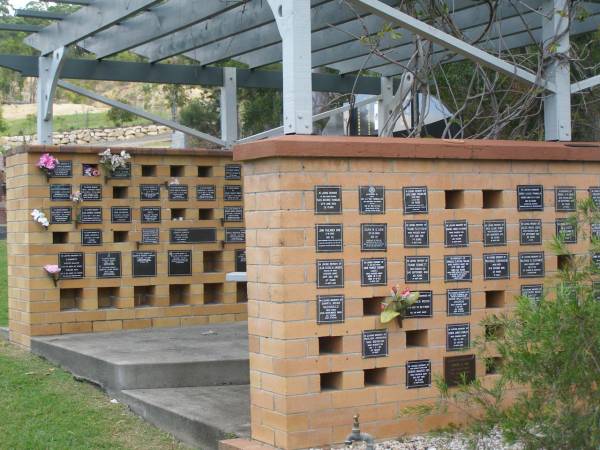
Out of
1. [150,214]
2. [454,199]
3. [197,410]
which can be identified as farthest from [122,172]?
[454,199]

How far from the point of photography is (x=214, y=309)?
10.8 meters

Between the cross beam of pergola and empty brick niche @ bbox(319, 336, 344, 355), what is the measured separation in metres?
1.31

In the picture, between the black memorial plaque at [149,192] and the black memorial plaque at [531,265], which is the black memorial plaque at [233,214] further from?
the black memorial plaque at [531,265]

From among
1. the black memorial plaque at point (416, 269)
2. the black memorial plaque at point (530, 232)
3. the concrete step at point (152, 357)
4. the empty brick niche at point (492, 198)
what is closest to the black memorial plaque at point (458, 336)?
the black memorial plaque at point (416, 269)

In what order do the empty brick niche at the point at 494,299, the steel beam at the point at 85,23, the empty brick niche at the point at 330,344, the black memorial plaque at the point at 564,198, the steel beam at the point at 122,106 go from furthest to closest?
the steel beam at the point at 122,106
the steel beam at the point at 85,23
the black memorial plaque at the point at 564,198
the empty brick niche at the point at 494,299
the empty brick niche at the point at 330,344

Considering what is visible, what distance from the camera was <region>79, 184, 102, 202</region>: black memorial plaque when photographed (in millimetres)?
10219

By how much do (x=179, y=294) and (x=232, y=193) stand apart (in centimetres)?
124

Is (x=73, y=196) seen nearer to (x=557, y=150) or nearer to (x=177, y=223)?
(x=177, y=223)

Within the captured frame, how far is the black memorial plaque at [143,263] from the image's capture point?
10.5 meters

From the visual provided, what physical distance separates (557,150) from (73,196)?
16.9 ft

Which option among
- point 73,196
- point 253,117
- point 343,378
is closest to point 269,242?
point 343,378

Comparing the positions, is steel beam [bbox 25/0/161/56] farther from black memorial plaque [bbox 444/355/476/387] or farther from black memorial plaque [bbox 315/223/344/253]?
black memorial plaque [bbox 444/355/476/387]

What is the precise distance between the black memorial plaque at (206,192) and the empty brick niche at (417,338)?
180 inches

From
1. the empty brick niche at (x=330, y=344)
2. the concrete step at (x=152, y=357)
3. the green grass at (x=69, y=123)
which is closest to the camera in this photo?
the empty brick niche at (x=330, y=344)
